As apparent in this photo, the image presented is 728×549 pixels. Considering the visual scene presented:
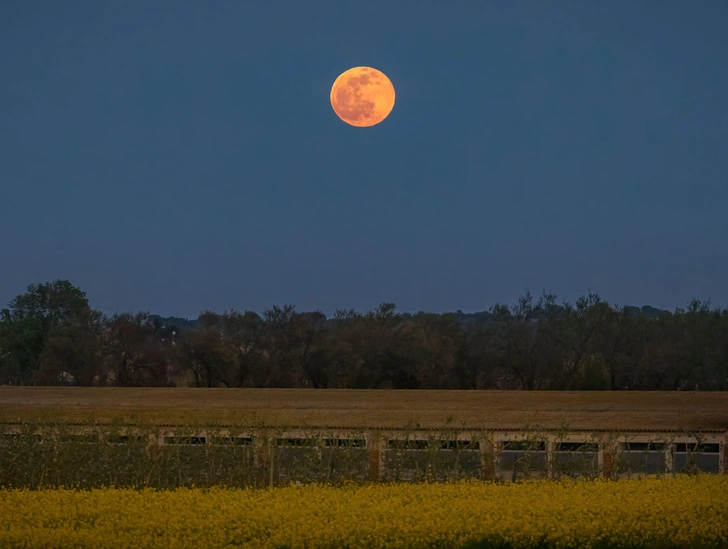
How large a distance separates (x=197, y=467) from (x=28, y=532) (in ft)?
16.6

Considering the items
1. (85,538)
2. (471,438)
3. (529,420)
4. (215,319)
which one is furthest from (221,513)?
(215,319)

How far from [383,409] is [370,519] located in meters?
5.94

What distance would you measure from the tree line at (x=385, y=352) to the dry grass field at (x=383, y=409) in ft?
15.8

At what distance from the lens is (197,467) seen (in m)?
13.6

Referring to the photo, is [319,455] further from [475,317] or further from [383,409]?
[475,317]

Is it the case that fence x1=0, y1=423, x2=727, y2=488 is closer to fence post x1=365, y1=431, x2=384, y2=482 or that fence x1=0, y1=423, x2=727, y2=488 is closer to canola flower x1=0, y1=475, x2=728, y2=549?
fence post x1=365, y1=431, x2=384, y2=482

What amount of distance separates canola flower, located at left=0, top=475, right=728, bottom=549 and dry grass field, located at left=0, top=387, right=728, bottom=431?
2.98 metres

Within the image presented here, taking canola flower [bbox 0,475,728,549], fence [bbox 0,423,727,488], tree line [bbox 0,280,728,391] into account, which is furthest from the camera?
tree line [bbox 0,280,728,391]

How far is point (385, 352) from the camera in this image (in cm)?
2214

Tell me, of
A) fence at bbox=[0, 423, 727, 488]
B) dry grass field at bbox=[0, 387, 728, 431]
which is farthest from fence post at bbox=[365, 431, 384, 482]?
dry grass field at bbox=[0, 387, 728, 431]

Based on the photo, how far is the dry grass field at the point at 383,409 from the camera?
14.2 meters

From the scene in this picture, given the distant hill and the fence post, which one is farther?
the distant hill

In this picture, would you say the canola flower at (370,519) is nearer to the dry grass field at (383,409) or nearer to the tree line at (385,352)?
the dry grass field at (383,409)

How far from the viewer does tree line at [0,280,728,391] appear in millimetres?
22078
